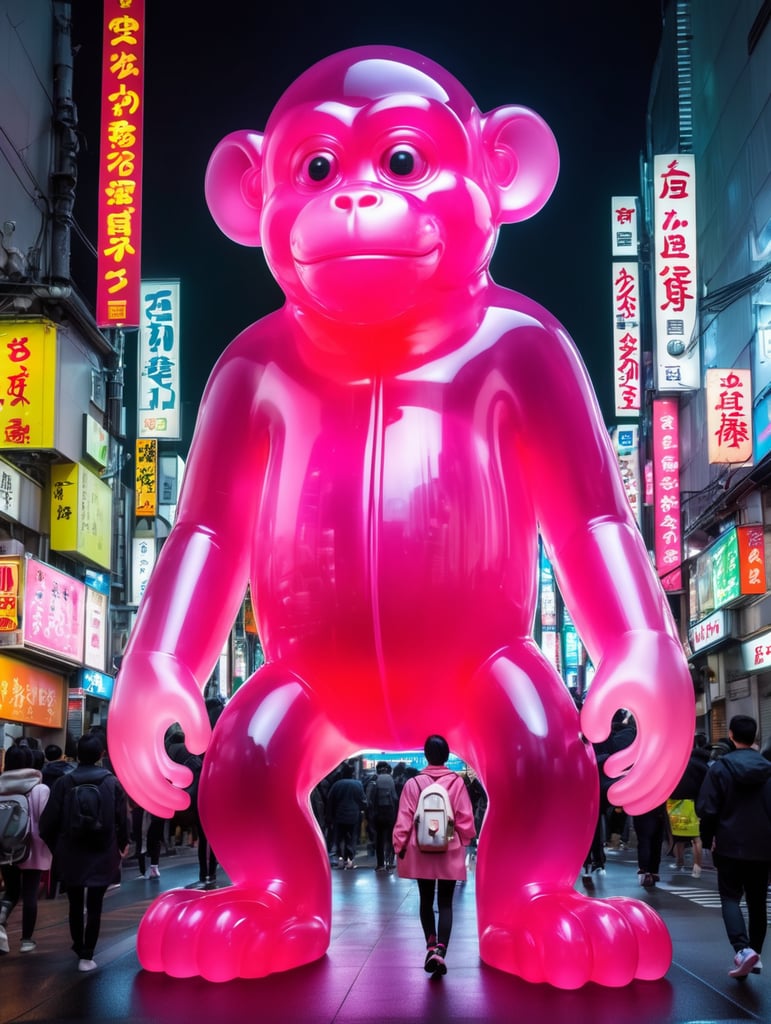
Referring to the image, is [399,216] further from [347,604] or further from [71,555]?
[71,555]

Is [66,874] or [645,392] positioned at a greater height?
[645,392]

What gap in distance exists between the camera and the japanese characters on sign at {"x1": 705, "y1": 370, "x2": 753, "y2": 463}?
54.0 ft

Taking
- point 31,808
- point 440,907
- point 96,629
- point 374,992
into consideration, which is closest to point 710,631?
point 96,629

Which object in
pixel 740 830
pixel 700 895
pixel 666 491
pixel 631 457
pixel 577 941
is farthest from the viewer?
pixel 631 457

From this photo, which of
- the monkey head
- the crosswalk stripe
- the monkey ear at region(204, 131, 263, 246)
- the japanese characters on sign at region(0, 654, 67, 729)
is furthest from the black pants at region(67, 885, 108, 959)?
the japanese characters on sign at region(0, 654, 67, 729)

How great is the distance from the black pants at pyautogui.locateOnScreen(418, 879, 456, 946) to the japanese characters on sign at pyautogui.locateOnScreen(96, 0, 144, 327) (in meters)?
11.5

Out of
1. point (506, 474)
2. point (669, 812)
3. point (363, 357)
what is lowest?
point (669, 812)

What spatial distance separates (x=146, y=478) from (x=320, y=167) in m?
18.0

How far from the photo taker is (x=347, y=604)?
448 centimetres

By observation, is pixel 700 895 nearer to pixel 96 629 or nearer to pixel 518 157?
pixel 518 157

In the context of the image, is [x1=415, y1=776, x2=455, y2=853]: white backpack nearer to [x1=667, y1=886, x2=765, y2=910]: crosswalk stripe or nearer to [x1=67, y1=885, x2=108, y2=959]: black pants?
[x1=67, y1=885, x2=108, y2=959]: black pants

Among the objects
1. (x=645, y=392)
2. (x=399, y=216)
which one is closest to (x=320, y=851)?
(x=399, y=216)

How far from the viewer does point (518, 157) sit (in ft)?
16.4

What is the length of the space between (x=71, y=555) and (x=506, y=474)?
53.1 ft
